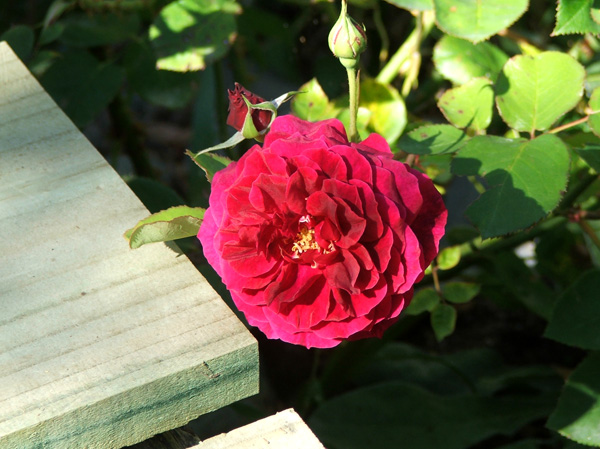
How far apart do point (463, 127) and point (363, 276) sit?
39cm

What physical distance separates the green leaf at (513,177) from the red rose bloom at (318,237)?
6.7 inches

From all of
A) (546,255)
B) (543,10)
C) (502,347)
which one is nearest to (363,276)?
(546,255)

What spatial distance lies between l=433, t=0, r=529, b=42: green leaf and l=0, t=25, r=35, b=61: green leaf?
25.1 inches

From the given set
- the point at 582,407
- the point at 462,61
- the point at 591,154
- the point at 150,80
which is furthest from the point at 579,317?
the point at 150,80

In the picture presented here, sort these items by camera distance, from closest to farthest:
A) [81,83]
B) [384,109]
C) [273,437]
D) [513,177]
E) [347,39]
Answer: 1. [273,437]
2. [347,39]
3. [513,177]
4. [384,109]
5. [81,83]

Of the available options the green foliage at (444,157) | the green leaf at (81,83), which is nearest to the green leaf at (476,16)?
the green foliage at (444,157)

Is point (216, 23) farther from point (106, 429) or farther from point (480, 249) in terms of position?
point (106, 429)

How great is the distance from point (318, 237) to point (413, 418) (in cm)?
84

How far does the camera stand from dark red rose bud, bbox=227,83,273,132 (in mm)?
667

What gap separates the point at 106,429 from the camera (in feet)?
1.81

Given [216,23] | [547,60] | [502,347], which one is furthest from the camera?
[502,347]

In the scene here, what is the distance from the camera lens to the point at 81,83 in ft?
4.15

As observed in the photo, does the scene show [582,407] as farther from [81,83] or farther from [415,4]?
[81,83]

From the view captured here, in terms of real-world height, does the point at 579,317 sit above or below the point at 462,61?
below
